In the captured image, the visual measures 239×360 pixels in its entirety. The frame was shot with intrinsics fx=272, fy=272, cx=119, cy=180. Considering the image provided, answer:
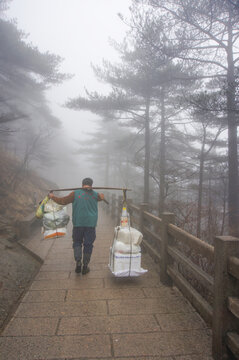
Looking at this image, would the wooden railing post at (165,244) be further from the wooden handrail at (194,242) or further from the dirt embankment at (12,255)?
the dirt embankment at (12,255)

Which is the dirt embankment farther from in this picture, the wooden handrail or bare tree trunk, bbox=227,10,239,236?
bare tree trunk, bbox=227,10,239,236

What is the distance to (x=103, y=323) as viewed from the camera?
3.37 m

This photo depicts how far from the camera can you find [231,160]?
11117 mm

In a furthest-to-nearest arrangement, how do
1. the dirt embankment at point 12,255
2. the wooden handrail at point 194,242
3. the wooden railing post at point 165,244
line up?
the wooden railing post at point 165,244, the dirt embankment at point 12,255, the wooden handrail at point 194,242

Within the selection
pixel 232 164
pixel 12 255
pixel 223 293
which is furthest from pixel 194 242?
pixel 232 164

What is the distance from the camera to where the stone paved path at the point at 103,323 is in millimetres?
2797

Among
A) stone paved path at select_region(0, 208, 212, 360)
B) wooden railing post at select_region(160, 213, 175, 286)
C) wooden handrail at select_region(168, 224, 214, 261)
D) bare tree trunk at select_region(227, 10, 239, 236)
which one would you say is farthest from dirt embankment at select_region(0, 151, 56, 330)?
bare tree trunk at select_region(227, 10, 239, 236)

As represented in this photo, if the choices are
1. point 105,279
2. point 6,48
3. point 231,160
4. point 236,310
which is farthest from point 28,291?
point 6,48

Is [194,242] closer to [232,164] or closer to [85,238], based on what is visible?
[85,238]

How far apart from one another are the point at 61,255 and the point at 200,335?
4.23 metres

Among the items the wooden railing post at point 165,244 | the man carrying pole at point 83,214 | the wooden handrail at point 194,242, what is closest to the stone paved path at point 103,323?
the wooden railing post at point 165,244

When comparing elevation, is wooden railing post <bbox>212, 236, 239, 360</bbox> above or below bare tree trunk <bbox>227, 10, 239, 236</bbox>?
below

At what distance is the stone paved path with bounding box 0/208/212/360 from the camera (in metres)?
2.80

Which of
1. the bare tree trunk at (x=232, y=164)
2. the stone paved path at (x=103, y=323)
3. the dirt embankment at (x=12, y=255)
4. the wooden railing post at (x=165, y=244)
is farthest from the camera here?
the bare tree trunk at (x=232, y=164)
